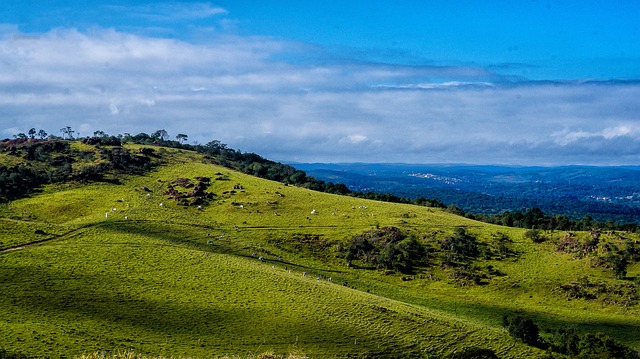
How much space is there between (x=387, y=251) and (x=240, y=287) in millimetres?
34433

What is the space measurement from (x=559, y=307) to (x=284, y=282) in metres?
41.1

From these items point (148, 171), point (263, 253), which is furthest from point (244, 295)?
point (148, 171)

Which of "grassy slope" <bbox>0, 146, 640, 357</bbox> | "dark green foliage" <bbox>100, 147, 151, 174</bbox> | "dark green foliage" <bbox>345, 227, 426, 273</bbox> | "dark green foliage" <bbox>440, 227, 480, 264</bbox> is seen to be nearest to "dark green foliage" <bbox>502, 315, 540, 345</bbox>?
"grassy slope" <bbox>0, 146, 640, 357</bbox>

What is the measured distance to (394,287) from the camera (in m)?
86.2

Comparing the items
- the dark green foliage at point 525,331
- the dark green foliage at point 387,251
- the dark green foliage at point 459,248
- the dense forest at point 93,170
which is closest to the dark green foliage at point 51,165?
the dense forest at point 93,170

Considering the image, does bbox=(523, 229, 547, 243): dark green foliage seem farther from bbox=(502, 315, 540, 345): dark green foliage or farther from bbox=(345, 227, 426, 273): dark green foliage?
bbox=(502, 315, 540, 345): dark green foliage

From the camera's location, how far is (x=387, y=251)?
312 ft

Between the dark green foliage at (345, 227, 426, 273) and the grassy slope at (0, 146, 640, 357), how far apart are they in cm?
306

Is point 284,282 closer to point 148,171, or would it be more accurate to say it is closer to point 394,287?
point 394,287

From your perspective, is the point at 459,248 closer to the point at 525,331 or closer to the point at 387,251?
the point at 387,251

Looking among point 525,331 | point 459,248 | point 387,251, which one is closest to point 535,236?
point 459,248

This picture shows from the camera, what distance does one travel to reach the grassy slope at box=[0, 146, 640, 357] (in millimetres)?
52375

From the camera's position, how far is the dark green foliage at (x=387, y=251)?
309 ft

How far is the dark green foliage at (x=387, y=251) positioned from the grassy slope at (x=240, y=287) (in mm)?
3063
